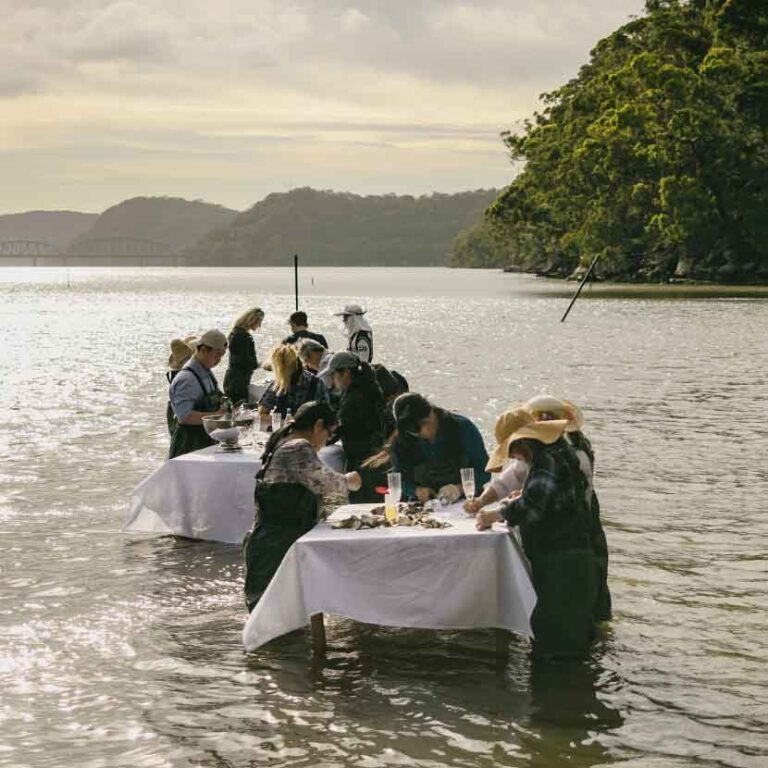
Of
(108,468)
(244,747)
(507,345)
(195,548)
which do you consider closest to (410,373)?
(507,345)

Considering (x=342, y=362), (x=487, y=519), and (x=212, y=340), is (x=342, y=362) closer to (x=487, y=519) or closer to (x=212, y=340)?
(x=212, y=340)

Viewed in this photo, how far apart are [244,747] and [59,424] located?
55.3ft

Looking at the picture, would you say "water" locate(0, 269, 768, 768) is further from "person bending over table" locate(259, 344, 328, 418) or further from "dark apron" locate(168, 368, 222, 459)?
"person bending over table" locate(259, 344, 328, 418)

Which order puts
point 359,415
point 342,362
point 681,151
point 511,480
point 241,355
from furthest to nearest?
point 681,151 → point 241,355 → point 359,415 → point 342,362 → point 511,480

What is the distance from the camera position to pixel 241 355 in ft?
50.7

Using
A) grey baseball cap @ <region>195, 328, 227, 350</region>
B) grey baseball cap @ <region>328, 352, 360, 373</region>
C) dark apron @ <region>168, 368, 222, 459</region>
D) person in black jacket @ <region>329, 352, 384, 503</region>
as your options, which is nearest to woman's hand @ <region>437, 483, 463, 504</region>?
person in black jacket @ <region>329, 352, 384, 503</region>

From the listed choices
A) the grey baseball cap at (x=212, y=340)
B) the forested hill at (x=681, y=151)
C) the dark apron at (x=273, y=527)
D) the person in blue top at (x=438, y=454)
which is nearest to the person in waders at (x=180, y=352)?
the grey baseball cap at (x=212, y=340)

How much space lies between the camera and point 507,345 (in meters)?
45.1

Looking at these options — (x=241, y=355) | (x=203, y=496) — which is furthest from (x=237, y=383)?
(x=203, y=496)

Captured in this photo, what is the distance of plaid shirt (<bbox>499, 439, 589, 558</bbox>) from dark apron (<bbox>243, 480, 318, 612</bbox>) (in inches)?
53.7

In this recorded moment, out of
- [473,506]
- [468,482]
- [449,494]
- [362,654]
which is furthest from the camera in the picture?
[449,494]

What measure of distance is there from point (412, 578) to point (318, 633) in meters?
0.88

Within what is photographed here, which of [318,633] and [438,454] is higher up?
[438,454]

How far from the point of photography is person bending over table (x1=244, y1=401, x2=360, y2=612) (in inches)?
342
